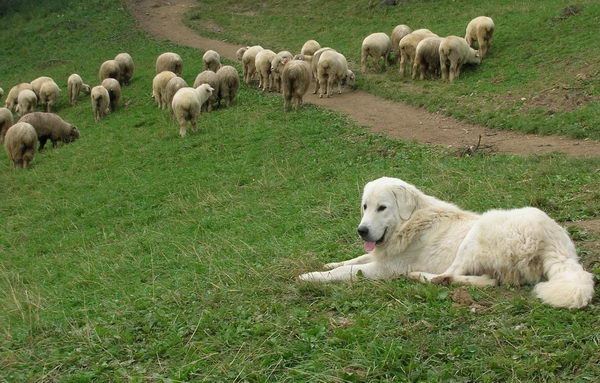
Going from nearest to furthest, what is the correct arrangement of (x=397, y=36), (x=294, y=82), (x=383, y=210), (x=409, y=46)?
1. (x=383, y=210)
2. (x=294, y=82)
3. (x=409, y=46)
4. (x=397, y=36)

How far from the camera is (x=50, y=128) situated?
19.2 metres

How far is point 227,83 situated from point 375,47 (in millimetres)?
4858

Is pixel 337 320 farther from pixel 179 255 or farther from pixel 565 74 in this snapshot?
pixel 565 74

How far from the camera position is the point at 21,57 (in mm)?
32188

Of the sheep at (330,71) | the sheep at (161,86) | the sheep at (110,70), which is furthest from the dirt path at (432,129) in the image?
the sheep at (110,70)

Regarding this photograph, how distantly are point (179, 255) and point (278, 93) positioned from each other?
42.0 ft

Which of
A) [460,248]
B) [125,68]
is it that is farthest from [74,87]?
[460,248]

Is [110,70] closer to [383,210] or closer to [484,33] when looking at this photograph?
[484,33]

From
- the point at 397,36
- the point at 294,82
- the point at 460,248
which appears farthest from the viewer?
the point at 397,36

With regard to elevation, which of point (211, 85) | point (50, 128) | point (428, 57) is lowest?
point (50, 128)

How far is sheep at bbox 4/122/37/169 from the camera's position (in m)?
17.1

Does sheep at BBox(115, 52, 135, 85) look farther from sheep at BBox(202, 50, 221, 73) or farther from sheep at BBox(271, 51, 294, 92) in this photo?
sheep at BBox(271, 51, 294, 92)

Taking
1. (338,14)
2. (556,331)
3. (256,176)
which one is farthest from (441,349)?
(338,14)

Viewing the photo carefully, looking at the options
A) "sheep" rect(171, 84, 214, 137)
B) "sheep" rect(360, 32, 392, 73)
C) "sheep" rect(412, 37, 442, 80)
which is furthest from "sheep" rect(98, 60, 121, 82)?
"sheep" rect(412, 37, 442, 80)
